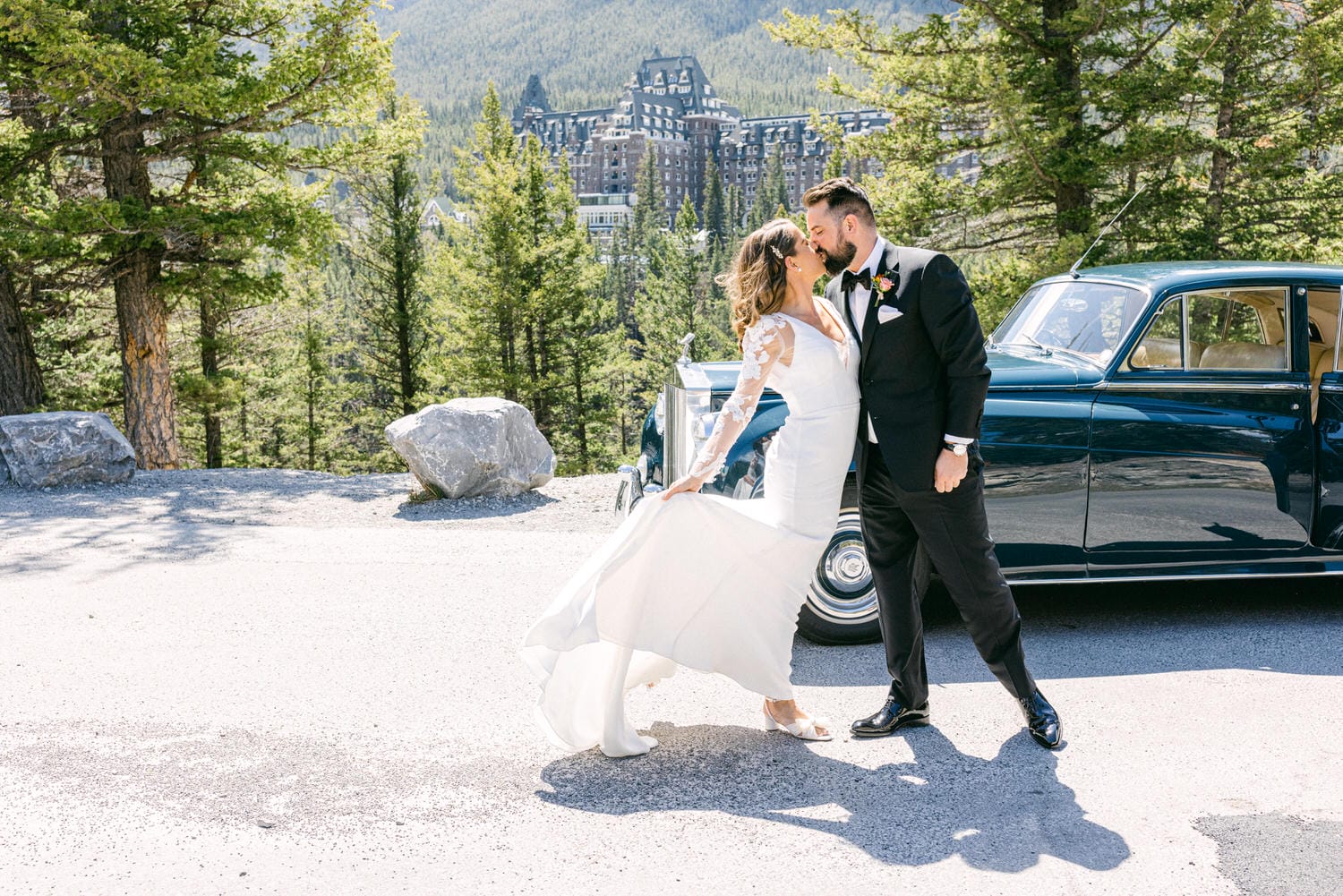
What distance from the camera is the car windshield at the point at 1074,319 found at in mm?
5434

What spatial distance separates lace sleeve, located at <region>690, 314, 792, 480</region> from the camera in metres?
3.85

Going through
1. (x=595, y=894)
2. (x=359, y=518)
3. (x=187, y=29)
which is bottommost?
(x=359, y=518)

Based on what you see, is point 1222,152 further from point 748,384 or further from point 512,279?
point 512,279

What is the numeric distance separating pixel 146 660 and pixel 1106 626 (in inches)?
205

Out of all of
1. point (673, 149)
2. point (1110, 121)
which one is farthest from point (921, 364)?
point (673, 149)

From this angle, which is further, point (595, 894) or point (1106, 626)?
point (1106, 626)

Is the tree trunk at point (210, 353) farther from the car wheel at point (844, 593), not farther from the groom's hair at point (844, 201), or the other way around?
the groom's hair at point (844, 201)

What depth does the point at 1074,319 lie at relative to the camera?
19.1ft

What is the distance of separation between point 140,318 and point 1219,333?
13885mm

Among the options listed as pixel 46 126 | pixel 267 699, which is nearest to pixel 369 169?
pixel 46 126

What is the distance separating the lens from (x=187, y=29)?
13.9m

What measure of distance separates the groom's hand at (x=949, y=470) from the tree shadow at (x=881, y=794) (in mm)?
1100

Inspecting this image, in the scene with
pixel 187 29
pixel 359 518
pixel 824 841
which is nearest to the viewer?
pixel 824 841

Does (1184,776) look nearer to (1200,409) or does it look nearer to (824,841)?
(824,841)
